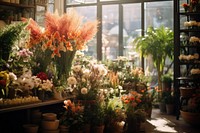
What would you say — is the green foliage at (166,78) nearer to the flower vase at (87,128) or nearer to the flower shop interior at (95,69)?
the flower shop interior at (95,69)

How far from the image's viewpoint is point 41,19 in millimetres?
7234

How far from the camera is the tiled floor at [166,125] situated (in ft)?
16.5

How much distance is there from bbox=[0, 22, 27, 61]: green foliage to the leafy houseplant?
4.35 meters

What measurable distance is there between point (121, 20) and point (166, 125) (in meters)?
3.59

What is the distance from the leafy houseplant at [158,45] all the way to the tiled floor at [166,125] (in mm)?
1221

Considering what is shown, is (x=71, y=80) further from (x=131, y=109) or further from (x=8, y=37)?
(x=131, y=109)

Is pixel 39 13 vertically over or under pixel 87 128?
over

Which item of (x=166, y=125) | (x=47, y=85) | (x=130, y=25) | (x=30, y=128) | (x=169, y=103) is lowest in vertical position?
(x=166, y=125)

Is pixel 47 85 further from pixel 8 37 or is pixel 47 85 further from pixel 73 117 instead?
pixel 8 37

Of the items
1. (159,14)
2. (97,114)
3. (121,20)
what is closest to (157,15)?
(159,14)

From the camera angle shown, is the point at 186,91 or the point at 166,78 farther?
the point at 166,78

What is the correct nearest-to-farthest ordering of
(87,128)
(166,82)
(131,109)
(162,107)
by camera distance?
(87,128) < (131,109) < (162,107) < (166,82)

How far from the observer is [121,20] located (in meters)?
8.12

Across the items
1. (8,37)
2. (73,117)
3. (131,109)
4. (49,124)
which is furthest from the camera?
(131,109)
